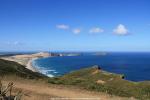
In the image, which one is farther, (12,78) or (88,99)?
(12,78)

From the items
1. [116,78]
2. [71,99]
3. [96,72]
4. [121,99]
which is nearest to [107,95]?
[121,99]

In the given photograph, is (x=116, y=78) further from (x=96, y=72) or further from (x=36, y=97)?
(x=36, y=97)

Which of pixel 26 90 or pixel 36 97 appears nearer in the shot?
pixel 36 97

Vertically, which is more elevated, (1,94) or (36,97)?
(1,94)

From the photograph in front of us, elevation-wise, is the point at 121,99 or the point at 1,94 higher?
the point at 1,94

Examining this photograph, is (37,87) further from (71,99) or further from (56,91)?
(71,99)

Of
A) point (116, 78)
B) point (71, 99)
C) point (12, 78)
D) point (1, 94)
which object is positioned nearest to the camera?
point (1, 94)

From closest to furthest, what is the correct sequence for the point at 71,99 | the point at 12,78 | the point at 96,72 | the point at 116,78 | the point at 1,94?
the point at 1,94 < the point at 71,99 < the point at 12,78 < the point at 116,78 < the point at 96,72

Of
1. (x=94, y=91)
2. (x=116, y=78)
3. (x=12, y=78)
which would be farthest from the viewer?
(x=116, y=78)

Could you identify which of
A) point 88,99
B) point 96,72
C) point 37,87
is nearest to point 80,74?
point 96,72
